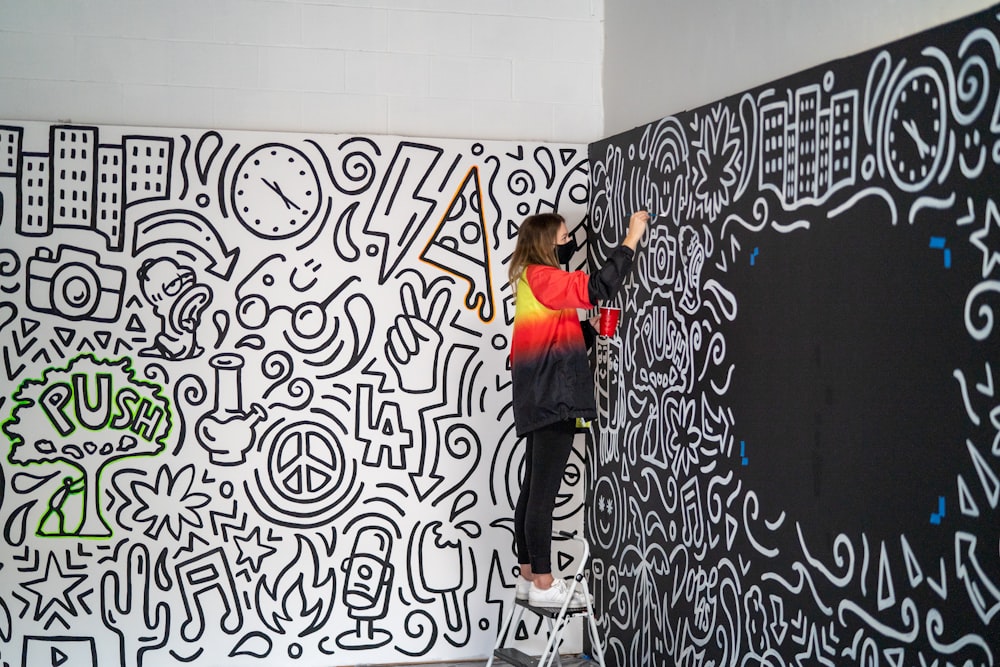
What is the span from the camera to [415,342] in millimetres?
4203

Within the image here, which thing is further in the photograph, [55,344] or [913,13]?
[55,344]

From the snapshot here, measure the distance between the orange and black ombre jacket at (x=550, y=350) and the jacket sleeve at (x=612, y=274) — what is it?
0.13 ft

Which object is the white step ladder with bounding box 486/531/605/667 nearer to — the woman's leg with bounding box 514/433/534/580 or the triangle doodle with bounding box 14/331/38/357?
the woman's leg with bounding box 514/433/534/580

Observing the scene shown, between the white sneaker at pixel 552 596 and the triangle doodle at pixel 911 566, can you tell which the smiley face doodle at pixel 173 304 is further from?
the triangle doodle at pixel 911 566

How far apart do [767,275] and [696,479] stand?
782 millimetres

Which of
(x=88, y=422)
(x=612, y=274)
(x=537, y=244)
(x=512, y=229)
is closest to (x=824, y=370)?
(x=612, y=274)

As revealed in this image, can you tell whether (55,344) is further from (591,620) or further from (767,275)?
(767,275)

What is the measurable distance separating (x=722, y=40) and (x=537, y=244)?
964 mm

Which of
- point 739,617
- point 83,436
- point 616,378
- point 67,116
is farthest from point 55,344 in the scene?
point 739,617

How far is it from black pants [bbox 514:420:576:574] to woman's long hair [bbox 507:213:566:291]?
59cm

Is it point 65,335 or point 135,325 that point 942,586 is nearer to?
point 135,325

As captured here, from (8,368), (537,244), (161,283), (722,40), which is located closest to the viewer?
(722,40)

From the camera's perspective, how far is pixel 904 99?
224 centimetres

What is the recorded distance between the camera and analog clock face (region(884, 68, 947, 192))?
214 centimetres
